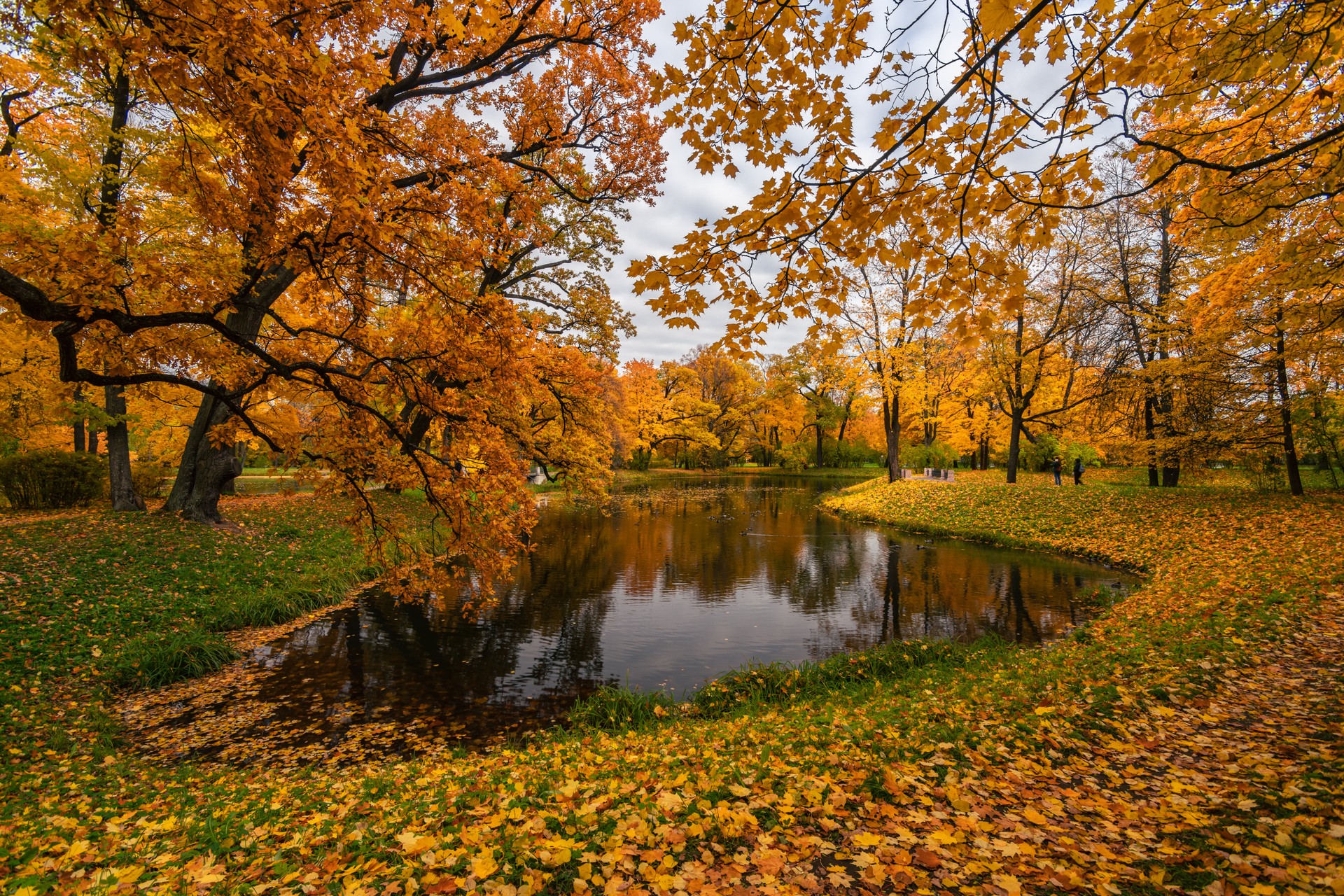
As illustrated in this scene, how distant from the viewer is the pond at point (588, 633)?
6.66 m

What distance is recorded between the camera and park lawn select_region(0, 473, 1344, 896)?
291cm

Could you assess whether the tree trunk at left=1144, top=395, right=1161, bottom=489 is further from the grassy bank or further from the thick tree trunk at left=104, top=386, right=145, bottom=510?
the thick tree trunk at left=104, top=386, right=145, bottom=510

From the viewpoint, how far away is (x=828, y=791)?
12.7 ft

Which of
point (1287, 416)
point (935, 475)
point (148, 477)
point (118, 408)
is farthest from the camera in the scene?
point (935, 475)

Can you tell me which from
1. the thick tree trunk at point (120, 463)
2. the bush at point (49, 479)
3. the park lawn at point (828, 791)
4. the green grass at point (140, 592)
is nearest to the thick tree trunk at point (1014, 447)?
the park lawn at point (828, 791)

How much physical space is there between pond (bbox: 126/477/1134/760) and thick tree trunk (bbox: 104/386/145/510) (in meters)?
7.86

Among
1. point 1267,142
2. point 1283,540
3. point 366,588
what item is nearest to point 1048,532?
point 1283,540

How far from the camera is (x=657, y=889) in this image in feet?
9.23

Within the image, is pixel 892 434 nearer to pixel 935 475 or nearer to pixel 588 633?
pixel 935 475

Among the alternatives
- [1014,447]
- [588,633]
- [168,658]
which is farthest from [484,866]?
[1014,447]

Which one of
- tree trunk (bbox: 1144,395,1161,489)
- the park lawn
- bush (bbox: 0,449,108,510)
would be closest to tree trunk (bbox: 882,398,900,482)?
tree trunk (bbox: 1144,395,1161,489)

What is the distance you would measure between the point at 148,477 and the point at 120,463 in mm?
A: 4281

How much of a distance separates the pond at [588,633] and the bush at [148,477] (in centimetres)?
1158

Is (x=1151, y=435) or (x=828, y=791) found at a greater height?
(x=1151, y=435)
